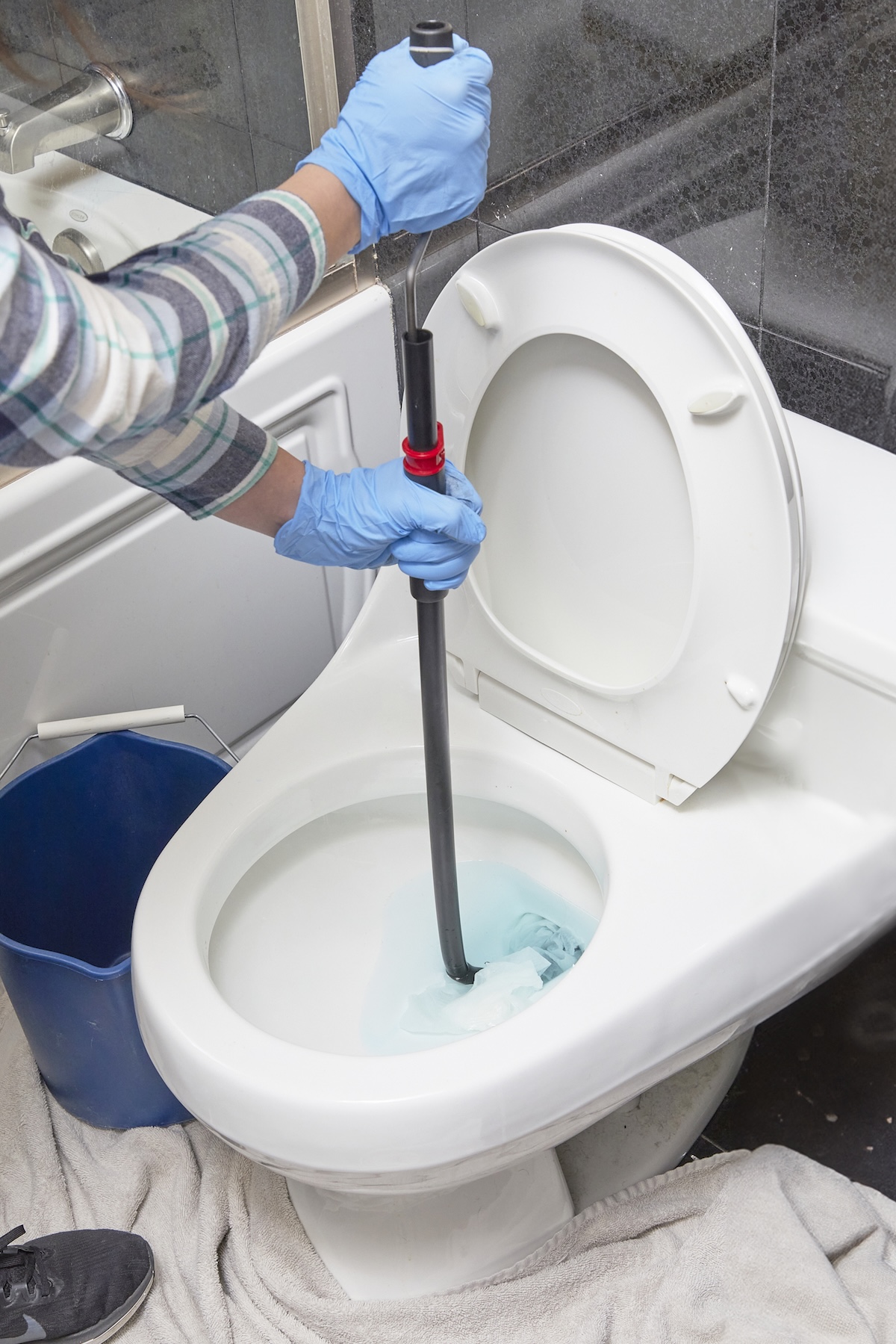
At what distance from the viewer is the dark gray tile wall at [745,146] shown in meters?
0.97

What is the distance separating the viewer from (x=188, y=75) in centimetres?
131

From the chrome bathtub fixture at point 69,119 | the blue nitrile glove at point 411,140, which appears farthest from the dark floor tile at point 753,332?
the chrome bathtub fixture at point 69,119

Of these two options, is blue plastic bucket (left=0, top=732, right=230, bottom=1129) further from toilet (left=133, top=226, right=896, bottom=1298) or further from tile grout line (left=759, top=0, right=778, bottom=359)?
tile grout line (left=759, top=0, right=778, bottom=359)

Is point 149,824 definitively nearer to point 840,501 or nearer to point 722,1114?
point 722,1114

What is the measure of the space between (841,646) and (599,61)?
0.56 m

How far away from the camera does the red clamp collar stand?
33.1 inches

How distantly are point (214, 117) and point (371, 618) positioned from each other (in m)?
0.56

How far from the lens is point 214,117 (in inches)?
51.7

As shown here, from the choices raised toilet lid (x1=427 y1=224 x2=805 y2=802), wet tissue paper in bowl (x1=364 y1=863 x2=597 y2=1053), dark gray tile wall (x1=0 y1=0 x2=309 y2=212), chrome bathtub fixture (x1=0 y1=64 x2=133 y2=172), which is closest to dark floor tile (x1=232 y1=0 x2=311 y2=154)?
dark gray tile wall (x1=0 y1=0 x2=309 y2=212)

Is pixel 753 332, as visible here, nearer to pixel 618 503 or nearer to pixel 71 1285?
pixel 618 503

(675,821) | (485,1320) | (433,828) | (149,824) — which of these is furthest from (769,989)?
(149,824)

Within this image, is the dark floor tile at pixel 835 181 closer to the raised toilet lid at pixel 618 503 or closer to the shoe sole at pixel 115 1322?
the raised toilet lid at pixel 618 503

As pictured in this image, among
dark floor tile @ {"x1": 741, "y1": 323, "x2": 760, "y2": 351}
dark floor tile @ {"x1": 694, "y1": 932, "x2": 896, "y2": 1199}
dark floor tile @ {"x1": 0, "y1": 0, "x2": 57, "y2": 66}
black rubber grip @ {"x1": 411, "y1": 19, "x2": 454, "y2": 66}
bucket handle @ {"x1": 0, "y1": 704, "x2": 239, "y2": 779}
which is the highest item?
black rubber grip @ {"x1": 411, "y1": 19, "x2": 454, "y2": 66}

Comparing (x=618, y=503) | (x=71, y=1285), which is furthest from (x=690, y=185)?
(x=71, y=1285)
